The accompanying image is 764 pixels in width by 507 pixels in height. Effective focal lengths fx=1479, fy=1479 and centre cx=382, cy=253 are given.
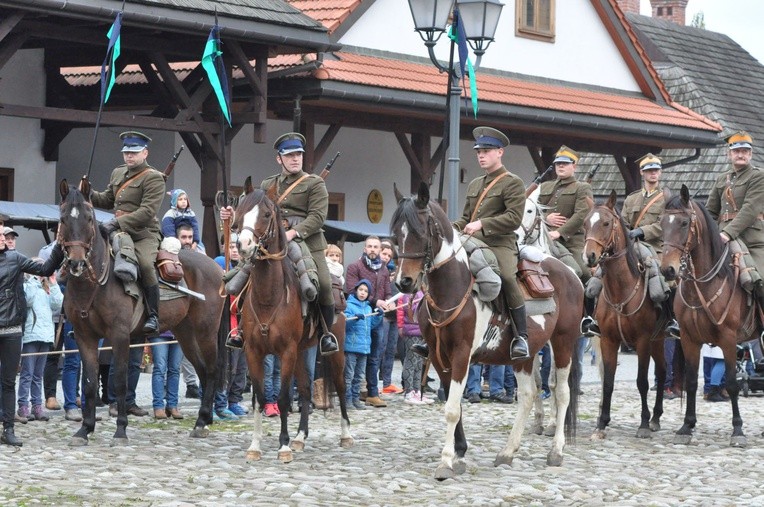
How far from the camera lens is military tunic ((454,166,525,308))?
12555 mm

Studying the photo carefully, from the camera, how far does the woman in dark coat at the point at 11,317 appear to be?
44.2ft

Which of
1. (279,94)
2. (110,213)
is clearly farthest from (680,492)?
(279,94)

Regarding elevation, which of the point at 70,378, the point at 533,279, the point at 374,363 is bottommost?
the point at 70,378

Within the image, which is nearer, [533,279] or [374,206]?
[533,279]

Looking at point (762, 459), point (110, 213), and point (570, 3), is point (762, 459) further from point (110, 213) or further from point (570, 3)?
point (570, 3)

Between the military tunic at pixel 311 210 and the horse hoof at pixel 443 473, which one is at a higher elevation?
the military tunic at pixel 311 210

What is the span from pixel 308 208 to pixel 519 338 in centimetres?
244

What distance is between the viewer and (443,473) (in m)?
11.5

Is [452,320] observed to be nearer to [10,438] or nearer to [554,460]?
[554,460]

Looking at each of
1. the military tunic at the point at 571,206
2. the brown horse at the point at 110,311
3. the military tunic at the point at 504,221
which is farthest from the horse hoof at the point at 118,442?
the military tunic at the point at 571,206

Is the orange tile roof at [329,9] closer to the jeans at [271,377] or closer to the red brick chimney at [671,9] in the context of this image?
the jeans at [271,377]

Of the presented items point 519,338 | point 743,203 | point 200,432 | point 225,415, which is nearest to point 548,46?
point 743,203

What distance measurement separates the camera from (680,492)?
1123 centimetres

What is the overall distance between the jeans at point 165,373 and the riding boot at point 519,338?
512 centimetres
